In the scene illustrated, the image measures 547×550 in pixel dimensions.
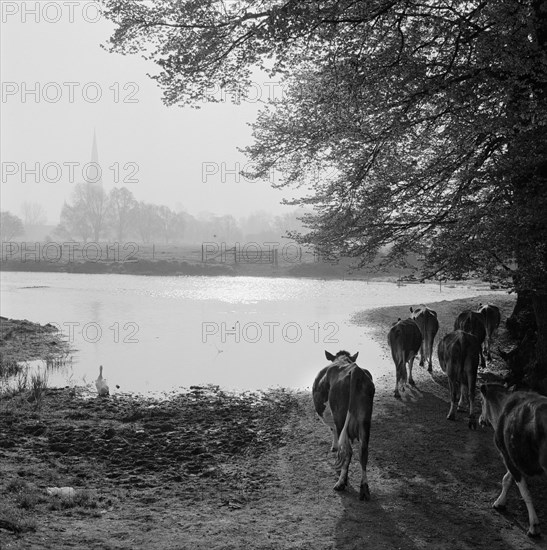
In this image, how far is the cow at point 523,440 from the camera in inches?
253

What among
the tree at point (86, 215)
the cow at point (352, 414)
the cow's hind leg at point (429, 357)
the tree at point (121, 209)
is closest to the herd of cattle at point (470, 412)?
the cow at point (352, 414)

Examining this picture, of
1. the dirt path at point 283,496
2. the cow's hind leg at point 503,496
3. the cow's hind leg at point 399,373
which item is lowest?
the dirt path at point 283,496

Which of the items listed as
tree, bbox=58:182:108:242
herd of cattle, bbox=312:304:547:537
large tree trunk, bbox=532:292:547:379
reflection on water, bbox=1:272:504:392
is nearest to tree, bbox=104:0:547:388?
large tree trunk, bbox=532:292:547:379

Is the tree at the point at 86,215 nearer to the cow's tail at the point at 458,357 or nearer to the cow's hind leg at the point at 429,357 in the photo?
the cow's hind leg at the point at 429,357

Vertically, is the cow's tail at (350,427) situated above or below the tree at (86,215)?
below

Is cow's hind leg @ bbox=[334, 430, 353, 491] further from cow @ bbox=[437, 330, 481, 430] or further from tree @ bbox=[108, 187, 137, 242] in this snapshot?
tree @ bbox=[108, 187, 137, 242]

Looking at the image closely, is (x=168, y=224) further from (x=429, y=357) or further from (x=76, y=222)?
(x=429, y=357)

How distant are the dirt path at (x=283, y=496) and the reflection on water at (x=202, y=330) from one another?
5769mm

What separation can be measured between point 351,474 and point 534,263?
16.1 feet

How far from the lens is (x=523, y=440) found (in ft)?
21.8

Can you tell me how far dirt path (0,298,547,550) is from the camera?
21.0ft

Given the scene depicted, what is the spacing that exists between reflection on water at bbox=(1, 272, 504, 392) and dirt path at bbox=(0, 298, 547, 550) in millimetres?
5769

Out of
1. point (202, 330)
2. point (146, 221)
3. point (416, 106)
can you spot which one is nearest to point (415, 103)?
point (416, 106)

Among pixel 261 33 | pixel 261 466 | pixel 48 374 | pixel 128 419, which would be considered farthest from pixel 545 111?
pixel 48 374
